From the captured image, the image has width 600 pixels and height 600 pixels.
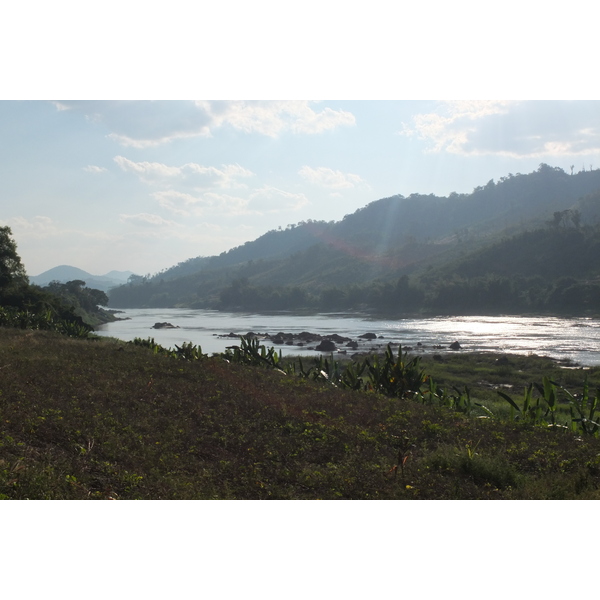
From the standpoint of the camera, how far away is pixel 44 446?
6.59 meters

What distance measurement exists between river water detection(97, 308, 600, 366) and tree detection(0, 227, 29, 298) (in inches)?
180

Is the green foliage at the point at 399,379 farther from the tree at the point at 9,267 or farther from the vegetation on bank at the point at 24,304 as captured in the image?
the tree at the point at 9,267

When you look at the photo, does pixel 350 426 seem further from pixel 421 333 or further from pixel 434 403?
pixel 421 333

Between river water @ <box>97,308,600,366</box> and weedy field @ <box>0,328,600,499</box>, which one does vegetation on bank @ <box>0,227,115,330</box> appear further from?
weedy field @ <box>0,328,600,499</box>

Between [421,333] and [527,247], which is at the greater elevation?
[527,247]

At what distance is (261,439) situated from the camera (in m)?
7.71

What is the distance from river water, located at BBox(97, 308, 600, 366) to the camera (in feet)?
92.3

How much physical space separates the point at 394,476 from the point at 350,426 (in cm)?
239

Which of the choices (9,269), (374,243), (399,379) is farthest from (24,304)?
(374,243)

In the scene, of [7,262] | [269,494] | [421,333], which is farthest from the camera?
[421,333]

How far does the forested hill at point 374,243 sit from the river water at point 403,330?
4.54 m

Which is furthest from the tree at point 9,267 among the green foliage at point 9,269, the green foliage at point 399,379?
the green foliage at point 399,379

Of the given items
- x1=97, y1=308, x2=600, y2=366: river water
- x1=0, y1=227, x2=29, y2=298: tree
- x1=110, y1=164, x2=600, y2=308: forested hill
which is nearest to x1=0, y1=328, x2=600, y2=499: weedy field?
x1=97, y1=308, x2=600, y2=366: river water

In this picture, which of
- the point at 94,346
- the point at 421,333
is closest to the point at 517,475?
the point at 94,346
